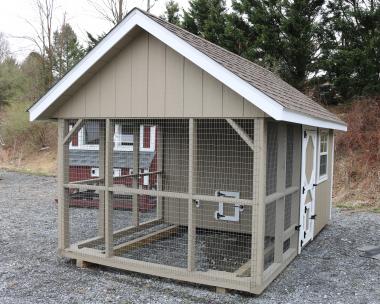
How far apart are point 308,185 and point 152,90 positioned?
10.00 ft

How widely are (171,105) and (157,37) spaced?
2.63ft

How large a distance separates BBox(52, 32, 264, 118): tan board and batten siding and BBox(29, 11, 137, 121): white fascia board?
235 millimetres

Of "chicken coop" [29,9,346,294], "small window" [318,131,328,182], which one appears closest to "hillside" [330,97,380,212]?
"chicken coop" [29,9,346,294]

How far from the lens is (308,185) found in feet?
21.3

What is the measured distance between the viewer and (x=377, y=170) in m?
11.2

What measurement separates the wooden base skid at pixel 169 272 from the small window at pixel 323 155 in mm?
3389

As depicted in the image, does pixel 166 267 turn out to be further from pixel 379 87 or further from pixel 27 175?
pixel 27 175

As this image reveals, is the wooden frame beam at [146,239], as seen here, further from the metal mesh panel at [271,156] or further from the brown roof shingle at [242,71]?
the brown roof shingle at [242,71]

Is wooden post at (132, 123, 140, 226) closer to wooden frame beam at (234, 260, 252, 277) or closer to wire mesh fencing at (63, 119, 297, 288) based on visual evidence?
wire mesh fencing at (63, 119, 297, 288)

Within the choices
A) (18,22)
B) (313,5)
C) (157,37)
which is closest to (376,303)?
(157,37)

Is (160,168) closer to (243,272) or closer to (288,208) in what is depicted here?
(288,208)

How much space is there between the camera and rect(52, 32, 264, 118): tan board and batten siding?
4.65m

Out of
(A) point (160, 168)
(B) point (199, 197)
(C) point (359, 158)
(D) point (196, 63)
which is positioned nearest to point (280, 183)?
(B) point (199, 197)

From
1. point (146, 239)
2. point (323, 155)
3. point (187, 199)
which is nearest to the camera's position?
point (187, 199)
